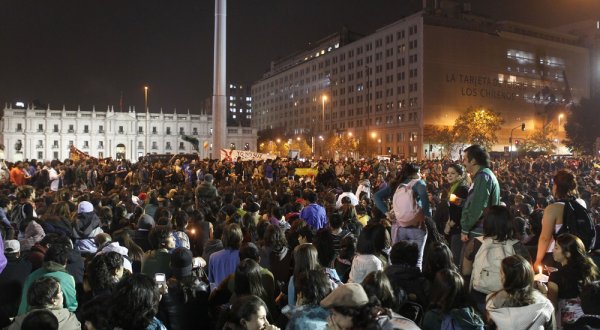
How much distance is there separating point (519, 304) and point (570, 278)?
0.89 m

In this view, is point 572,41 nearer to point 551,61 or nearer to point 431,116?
point 551,61

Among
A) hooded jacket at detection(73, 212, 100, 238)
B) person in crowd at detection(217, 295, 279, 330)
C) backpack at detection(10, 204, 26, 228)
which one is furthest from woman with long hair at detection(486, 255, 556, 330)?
backpack at detection(10, 204, 26, 228)

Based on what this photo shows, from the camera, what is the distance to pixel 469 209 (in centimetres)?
646

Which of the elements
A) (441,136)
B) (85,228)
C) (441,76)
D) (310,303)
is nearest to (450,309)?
(310,303)

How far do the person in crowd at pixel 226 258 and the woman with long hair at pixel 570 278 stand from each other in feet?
11.5

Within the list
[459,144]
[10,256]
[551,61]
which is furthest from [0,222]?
[551,61]

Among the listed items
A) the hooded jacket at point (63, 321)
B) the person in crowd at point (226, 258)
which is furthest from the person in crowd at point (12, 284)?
the person in crowd at point (226, 258)

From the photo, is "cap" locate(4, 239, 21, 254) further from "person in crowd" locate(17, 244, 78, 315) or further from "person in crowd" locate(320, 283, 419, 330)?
"person in crowd" locate(320, 283, 419, 330)

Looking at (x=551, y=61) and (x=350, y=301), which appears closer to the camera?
(x=350, y=301)

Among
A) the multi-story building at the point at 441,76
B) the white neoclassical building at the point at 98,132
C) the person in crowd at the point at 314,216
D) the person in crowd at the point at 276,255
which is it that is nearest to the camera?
the person in crowd at the point at 276,255

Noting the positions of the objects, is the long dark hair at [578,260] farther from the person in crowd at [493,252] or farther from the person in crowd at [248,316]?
the person in crowd at [248,316]

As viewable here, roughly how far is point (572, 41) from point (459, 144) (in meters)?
52.5

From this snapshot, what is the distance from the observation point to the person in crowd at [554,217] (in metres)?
5.76

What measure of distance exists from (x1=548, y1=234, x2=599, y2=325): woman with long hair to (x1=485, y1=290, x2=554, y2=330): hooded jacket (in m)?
0.67
